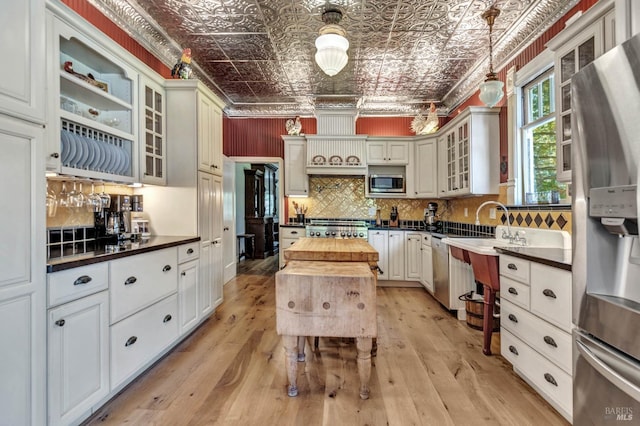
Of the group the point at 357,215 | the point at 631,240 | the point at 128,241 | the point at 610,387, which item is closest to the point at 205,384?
the point at 128,241

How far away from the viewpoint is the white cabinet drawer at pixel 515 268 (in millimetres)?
2064

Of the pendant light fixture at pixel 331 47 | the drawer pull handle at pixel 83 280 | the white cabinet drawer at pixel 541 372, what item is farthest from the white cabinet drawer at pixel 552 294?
the drawer pull handle at pixel 83 280

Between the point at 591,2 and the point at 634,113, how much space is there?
224cm

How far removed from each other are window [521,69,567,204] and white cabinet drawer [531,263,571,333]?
123 centimetres

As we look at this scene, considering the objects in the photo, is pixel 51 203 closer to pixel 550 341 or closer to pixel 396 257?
pixel 550 341

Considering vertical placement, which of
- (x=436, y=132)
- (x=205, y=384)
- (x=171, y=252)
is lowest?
(x=205, y=384)

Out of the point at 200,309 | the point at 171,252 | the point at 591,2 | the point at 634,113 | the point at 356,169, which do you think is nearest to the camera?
the point at 634,113

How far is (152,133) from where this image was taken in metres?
2.98

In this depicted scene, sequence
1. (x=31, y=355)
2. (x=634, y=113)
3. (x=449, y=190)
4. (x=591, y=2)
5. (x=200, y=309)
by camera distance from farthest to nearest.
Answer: (x=449, y=190), (x=200, y=309), (x=591, y=2), (x=31, y=355), (x=634, y=113)

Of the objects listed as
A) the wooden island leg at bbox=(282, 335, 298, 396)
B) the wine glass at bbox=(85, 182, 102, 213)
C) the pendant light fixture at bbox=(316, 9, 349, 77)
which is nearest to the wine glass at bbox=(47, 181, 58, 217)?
the wine glass at bbox=(85, 182, 102, 213)

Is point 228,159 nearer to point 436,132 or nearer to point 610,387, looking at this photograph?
point 436,132

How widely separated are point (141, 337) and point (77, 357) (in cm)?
56

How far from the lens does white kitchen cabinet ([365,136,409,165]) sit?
Result: 16.8ft

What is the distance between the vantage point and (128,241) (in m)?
2.63
